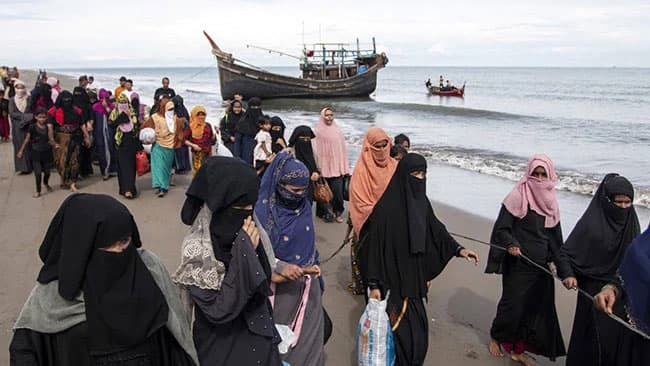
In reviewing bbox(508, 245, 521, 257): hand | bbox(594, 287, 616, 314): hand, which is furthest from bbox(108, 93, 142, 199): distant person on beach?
bbox(594, 287, 616, 314): hand

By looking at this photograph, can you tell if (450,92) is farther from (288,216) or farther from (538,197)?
(288,216)

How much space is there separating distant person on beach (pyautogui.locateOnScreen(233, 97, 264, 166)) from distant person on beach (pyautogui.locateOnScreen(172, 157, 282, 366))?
5819 mm

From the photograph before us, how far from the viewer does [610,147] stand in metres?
16.3

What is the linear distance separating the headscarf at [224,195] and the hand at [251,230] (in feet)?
0.07

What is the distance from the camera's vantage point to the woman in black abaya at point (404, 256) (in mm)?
3178

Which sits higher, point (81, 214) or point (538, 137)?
point (81, 214)

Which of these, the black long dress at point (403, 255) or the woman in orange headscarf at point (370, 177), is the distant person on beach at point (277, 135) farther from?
the black long dress at point (403, 255)

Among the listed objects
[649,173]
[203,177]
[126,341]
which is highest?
[203,177]

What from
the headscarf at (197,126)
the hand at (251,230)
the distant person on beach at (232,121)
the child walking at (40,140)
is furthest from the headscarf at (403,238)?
the child walking at (40,140)

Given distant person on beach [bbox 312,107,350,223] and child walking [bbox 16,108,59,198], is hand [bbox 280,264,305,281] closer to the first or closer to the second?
distant person on beach [bbox 312,107,350,223]

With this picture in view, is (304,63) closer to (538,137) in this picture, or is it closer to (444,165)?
(538,137)

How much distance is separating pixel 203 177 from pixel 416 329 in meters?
1.63

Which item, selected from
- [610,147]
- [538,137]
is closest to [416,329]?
[610,147]

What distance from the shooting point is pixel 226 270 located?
7.18 feet
